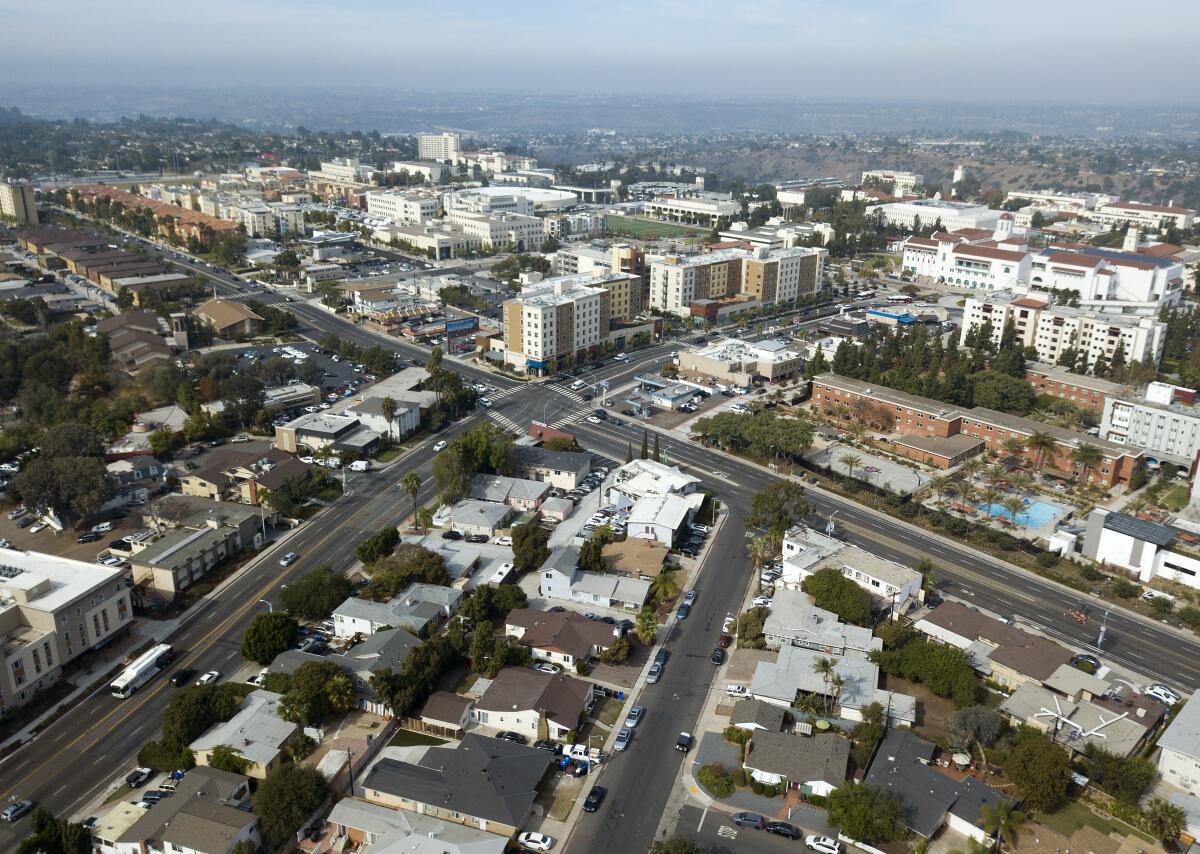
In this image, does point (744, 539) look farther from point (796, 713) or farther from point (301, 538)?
point (301, 538)

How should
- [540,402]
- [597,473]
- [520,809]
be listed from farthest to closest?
1. [540,402]
2. [597,473]
3. [520,809]

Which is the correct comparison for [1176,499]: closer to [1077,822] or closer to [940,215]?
[1077,822]

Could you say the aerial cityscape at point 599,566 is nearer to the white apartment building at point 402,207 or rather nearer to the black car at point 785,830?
the black car at point 785,830

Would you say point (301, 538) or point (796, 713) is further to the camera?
point (301, 538)

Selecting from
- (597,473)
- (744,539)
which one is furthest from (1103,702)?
(597,473)

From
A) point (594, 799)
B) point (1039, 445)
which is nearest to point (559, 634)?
point (594, 799)

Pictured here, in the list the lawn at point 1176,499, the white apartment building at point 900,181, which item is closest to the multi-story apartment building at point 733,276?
the lawn at point 1176,499
